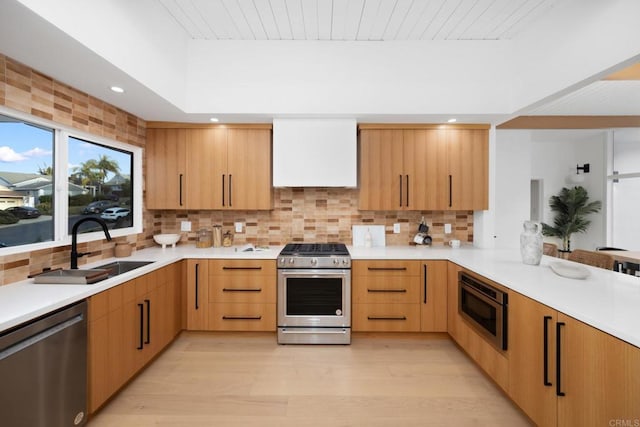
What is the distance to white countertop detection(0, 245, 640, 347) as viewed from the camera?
46.9 inches

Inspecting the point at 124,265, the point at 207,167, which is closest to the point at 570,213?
the point at 207,167

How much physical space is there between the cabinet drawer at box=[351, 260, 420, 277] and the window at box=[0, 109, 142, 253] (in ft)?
7.76

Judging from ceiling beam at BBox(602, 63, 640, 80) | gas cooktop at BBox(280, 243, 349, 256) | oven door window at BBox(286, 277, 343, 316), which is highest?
ceiling beam at BBox(602, 63, 640, 80)

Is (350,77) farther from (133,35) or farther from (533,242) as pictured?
(533,242)

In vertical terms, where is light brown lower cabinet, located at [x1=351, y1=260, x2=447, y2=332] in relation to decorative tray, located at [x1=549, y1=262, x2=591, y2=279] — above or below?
below

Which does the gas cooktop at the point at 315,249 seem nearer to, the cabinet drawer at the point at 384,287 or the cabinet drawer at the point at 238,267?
the cabinet drawer at the point at 238,267

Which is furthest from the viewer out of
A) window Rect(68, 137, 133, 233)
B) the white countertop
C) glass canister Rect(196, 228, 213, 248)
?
glass canister Rect(196, 228, 213, 248)

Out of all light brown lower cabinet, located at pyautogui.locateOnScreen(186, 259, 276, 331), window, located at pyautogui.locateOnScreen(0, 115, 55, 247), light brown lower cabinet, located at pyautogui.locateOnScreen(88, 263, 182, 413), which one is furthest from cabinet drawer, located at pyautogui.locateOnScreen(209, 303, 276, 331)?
window, located at pyautogui.locateOnScreen(0, 115, 55, 247)

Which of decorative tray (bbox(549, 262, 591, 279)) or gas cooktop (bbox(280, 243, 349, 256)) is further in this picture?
gas cooktop (bbox(280, 243, 349, 256))

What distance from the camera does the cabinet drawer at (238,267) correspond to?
2680mm

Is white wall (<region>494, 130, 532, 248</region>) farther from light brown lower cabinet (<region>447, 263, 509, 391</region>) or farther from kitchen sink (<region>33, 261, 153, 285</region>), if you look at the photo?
kitchen sink (<region>33, 261, 153, 285</region>)

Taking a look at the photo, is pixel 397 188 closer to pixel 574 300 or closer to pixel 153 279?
pixel 574 300

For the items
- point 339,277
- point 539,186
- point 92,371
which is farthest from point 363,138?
point 539,186

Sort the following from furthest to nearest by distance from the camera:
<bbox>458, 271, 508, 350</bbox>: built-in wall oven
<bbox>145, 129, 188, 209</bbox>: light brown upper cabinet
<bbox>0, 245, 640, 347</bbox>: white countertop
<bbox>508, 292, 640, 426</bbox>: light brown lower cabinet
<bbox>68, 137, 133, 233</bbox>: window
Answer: <bbox>145, 129, 188, 209</bbox>: light brown upper cabinet → <bbox>68, 137, 133, 233</bbox>: window → <bbox>458, 271, 508, 350</bbox>: built-in wall oven → <bbox>0, 245, 640, 347</bbox>: white countertop → <bbox>508, 292, 640, 426</bbox>: light brown lower cabinet
